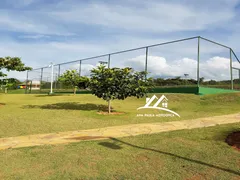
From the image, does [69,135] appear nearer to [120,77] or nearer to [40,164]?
[40,164]

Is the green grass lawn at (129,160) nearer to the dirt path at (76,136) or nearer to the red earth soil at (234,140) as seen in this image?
the red earth soil at (234,140)

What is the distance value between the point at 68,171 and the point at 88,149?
1118mm

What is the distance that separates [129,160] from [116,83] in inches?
243

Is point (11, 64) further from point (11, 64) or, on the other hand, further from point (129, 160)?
point (129, 160)

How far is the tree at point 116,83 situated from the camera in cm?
984

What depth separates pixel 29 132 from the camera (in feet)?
20.3

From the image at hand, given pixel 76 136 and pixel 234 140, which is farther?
pixel 76 136

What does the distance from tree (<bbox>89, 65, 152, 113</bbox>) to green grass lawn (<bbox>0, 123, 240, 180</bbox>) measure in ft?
15.7

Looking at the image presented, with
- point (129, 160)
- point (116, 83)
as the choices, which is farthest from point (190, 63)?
point (129, 160)

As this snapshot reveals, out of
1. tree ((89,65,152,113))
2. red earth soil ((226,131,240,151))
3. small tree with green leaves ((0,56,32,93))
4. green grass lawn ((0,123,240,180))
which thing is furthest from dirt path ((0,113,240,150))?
small tree with green leaves ((0,56,32,93))

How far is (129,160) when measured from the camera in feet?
12.8

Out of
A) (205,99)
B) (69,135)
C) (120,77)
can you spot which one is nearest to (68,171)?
(69,135)

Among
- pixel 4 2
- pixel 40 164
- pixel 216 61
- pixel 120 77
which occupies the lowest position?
pixel 40 164

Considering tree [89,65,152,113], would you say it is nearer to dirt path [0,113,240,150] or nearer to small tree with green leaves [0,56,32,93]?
dirt path [0,113,240,150]
